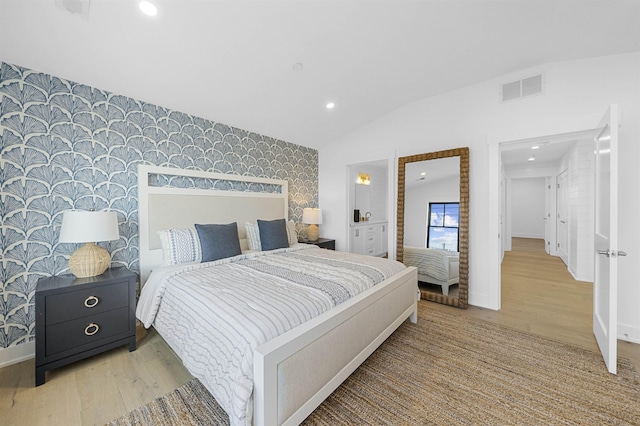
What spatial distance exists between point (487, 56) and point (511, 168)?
235 inches

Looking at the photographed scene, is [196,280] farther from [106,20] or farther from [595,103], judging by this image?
[595,103]

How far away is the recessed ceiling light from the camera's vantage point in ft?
5.86

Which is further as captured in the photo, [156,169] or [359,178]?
[359,178]

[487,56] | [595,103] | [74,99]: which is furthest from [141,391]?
[595,103]

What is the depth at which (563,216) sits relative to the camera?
5.68 m

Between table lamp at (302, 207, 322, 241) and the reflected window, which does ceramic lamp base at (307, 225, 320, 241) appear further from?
the reflected window

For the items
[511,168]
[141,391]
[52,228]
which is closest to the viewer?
[141,391]

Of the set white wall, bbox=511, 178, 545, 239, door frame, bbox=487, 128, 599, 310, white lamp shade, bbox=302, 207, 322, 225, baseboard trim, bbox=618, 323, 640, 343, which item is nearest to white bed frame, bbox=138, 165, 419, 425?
white lamp shade, bbox=302, 207, 322, 225

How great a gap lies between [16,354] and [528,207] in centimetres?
1193

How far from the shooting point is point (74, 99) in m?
2.37

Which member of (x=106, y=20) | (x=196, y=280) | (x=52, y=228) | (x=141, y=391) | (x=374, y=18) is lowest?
(x=141, y=391)

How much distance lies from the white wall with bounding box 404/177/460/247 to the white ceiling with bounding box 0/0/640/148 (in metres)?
1.34

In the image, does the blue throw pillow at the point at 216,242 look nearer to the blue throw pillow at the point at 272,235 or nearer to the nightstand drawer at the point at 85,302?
the blue throw pillow at the point at 272,235

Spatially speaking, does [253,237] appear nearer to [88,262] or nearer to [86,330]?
[88,262]
